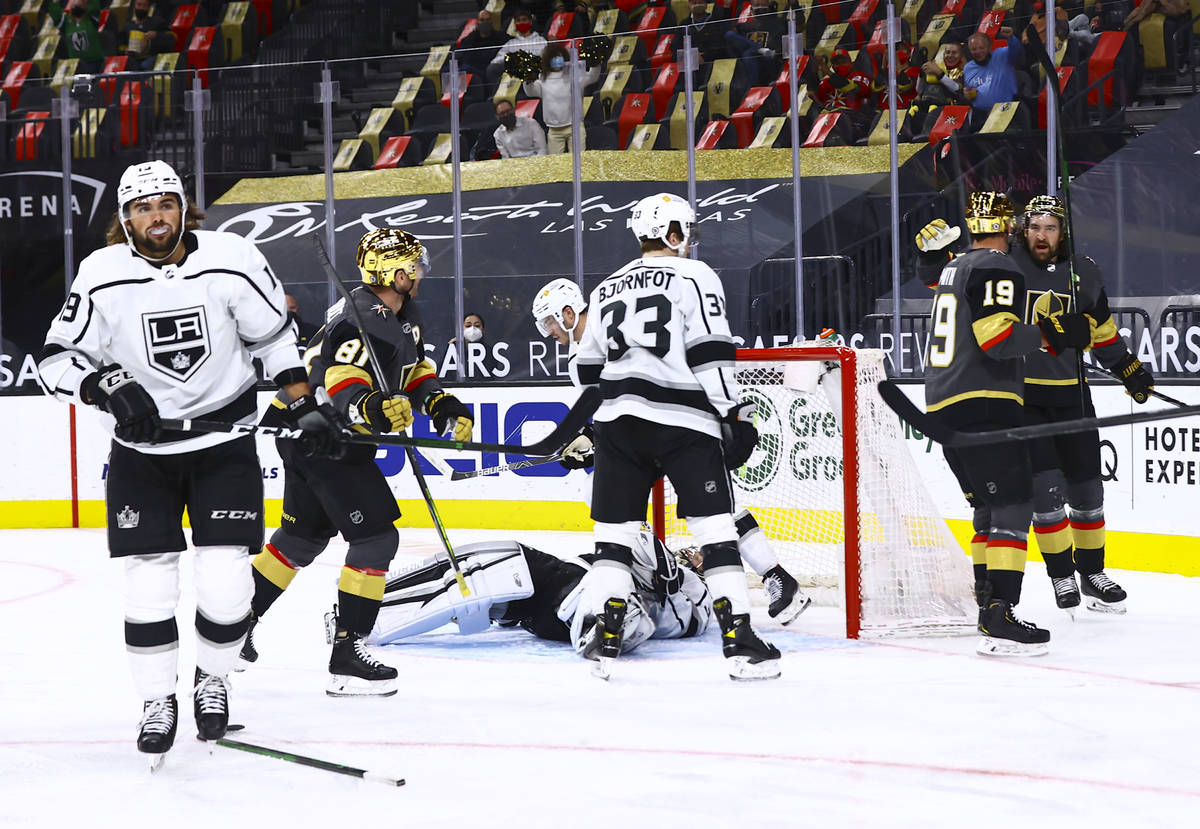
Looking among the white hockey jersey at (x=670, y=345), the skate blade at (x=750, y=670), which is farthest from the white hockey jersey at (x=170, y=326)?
the skate blade at (x=750, y=670)

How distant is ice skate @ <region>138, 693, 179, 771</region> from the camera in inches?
110

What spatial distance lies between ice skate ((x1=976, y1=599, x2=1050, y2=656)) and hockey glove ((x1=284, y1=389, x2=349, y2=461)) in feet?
6.14

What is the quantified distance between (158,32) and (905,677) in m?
9.86

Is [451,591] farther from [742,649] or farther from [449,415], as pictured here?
[742,649]

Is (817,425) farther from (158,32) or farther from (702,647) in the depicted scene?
(158,32)

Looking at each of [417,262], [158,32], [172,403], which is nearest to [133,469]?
[172,403]

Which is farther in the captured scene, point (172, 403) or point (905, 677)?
point (905, 677)

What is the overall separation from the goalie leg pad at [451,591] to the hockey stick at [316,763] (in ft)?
3.86

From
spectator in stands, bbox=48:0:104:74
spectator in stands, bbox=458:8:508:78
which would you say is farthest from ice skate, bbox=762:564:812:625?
spectator in stands, bbox=48:0:104:74

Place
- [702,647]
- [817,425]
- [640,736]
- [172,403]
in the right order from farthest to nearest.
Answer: [817,425]
[702,647]
[640,736]
[172,403]

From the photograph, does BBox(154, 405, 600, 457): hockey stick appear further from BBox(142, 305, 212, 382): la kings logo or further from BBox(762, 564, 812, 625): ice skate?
BBox(762, 564, 812, 625): ice skate

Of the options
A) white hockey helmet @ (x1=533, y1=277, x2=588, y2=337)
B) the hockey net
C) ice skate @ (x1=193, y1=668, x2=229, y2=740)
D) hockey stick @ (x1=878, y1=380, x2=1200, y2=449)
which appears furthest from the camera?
white hockey helmet @ (x1=533, y1=277, x2=588, y2=337)

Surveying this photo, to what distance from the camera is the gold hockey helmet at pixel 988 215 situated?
3.97 meters

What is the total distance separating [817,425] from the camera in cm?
480
